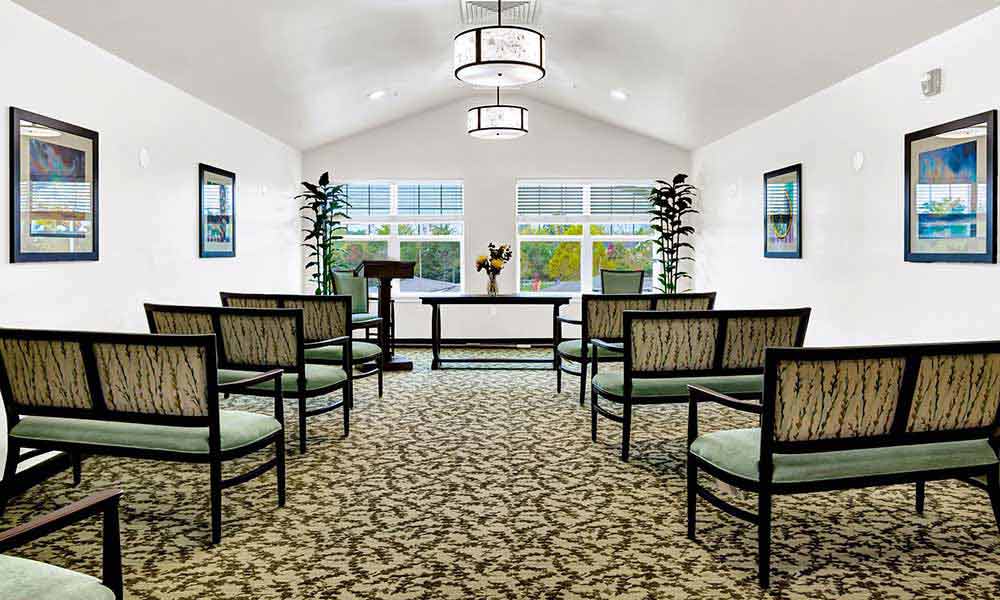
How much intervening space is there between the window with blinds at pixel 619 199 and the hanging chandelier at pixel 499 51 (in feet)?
16.8

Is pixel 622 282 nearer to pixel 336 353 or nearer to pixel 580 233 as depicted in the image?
pixel 580 233

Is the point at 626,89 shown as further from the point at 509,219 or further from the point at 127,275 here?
the point at 127,275

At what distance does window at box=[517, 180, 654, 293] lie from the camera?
1001cm

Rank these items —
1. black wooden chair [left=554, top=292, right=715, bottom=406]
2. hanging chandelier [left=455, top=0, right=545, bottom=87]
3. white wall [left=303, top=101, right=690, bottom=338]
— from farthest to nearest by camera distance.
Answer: white wall [left=303, top=101, right=690, bottom=338] → black wooden chair [left=554, top=292, right=715, bottom=406] → hanging chandelier [left=455, top=0, right=545, bottom=87]

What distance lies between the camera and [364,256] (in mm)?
10086

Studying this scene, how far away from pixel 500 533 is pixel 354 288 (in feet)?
14.8

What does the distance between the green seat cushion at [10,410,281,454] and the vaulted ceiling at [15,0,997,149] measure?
230 cm

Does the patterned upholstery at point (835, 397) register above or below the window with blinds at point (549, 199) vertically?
below

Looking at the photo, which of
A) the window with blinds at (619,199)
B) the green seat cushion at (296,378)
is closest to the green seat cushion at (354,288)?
the green seat cushion at (296,378)

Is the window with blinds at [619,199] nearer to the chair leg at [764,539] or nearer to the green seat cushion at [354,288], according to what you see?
the green seat cushion at [354,288]

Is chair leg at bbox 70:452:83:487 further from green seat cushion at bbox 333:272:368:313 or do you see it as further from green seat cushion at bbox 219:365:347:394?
green seat cushion at bbox 333:272:368:313

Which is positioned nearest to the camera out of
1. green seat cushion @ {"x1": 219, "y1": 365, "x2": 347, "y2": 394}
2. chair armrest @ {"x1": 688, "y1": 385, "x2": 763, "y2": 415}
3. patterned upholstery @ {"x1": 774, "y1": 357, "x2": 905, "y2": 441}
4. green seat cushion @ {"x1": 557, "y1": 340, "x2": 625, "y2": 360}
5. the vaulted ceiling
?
patterned upholstery @ {"x1": 774, "y1": 357, "x2": 905, "y2": 441}

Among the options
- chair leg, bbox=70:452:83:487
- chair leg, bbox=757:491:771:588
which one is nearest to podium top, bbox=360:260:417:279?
chair leg, bbox=70:452:83:487

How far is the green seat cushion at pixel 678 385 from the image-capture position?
4148 millimetres
